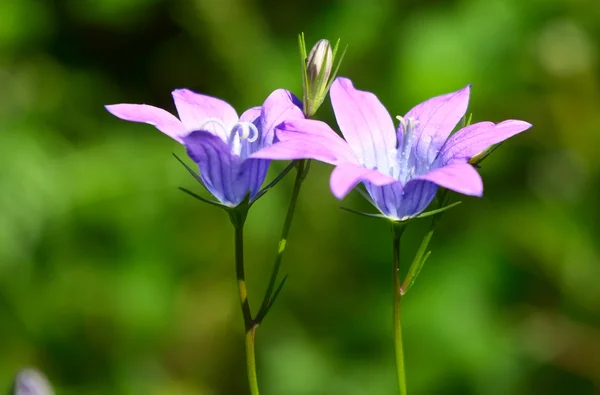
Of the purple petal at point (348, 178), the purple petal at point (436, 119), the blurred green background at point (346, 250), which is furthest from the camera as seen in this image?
the blurred green background at point (346, 250)

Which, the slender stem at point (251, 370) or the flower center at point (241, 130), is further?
the flower center at point (241, 130)

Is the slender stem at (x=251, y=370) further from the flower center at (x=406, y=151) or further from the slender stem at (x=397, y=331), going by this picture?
the flower center at (x=406, y=151)

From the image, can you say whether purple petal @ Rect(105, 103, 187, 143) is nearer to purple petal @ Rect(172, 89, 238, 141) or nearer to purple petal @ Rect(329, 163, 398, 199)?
purple petal @ Rect(172, 89, 238, 141)

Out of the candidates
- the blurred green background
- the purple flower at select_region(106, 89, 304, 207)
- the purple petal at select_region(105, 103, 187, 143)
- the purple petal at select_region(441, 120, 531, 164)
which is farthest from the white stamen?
the blurred green background

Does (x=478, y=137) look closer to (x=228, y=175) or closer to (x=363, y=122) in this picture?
(x=363, y=122)

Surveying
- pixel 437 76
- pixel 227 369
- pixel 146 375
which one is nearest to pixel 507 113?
pixel 437 76

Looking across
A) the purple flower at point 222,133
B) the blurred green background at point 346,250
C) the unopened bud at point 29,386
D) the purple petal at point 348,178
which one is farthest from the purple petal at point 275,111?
the blurred green background at point 346,250
